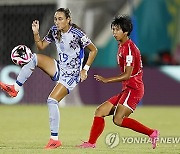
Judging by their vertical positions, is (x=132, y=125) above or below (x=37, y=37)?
below

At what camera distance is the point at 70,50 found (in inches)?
429

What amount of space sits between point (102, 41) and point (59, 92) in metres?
13.7

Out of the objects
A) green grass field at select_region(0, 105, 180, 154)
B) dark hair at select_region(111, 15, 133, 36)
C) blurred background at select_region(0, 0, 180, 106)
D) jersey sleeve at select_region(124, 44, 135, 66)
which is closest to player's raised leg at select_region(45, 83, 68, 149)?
green grass field at select_region(0, 105, 180, 154)

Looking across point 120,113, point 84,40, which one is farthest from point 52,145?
point 84,40

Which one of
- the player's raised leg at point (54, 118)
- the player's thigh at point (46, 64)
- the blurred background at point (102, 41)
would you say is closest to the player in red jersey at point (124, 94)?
the player's raised leg at point (54, 118)

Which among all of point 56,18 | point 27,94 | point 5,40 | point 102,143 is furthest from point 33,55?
point 5,40

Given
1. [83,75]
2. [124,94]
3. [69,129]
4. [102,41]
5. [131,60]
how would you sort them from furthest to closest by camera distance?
1. [102,41]
2. [69,129]
3. [124,94]
4. [83,75]
5. [131,60]

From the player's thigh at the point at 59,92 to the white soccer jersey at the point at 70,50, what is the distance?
0.11 metres

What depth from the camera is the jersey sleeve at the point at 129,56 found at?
10.4 meters

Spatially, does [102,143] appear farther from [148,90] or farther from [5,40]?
[5,40]

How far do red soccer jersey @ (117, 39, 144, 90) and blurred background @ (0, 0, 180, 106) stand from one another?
9.06 meters

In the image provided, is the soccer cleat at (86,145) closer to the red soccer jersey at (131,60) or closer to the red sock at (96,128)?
the red sock at (96,128)

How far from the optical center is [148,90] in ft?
66.4

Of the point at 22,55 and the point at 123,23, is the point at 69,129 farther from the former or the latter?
the point at 123,23
